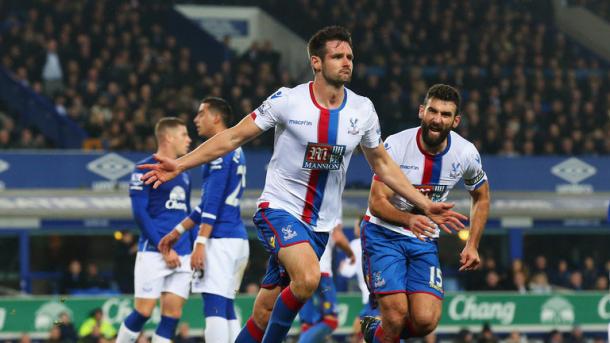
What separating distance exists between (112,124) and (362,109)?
1331 centimetres

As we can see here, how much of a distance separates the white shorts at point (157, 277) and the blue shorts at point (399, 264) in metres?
2.07

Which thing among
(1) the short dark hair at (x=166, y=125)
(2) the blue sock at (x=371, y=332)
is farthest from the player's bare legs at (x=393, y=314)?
(1) the short dark hair at (x=166, y=125)

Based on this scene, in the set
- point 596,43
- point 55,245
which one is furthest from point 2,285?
point 596,43

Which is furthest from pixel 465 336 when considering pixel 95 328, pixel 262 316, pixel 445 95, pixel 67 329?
pixel 262 316

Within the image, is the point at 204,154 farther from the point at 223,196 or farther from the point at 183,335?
the point at 183,335

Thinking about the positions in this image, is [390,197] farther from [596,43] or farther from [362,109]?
[596,43]

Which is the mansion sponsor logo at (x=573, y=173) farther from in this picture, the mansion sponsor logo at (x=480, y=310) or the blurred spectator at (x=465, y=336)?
the blurred spectator at (x=465, y=336)

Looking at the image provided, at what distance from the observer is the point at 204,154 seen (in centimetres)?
757

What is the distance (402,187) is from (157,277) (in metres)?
2.98

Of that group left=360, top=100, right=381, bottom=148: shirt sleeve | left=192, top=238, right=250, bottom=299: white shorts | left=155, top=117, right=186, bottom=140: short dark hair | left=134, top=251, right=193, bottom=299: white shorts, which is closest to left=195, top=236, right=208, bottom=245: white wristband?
left=192, top=238, right=250, bottom=299: white shorts

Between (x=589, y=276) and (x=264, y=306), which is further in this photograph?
(x=589, y=276)

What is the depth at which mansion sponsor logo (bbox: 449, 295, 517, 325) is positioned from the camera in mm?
17578

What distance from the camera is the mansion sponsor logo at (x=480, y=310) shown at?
57.7 ft

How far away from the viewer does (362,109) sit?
8.16 meters
